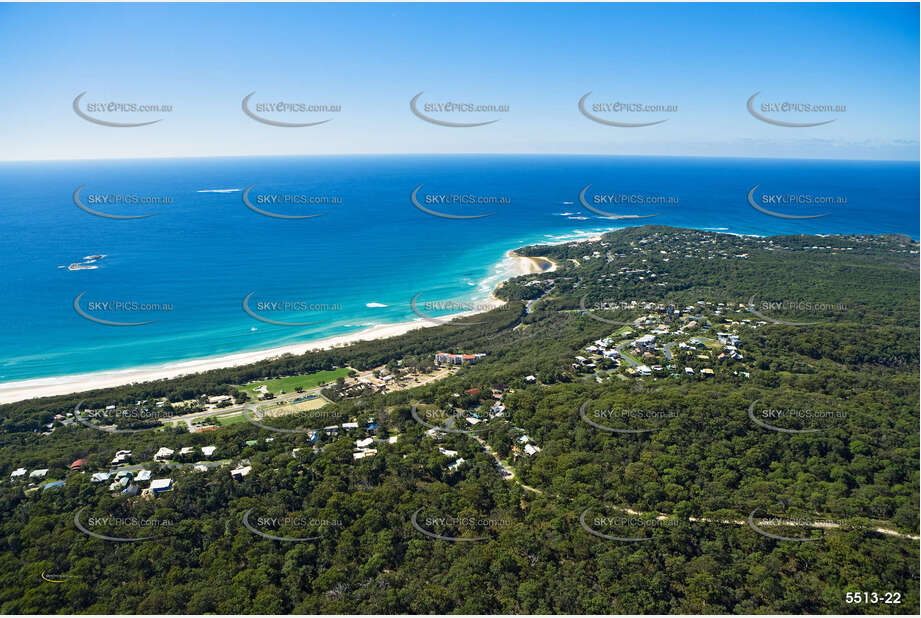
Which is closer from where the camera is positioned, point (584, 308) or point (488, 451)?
point (488, 451)

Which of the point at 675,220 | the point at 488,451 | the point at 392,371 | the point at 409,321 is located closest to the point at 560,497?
the point at 488,451

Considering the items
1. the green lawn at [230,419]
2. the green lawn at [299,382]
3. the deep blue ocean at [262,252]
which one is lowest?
the green lawn at [230,419]

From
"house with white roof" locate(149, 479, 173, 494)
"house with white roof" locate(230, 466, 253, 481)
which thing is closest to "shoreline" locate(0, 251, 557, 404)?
"house with white roof" locate(149, 479, 173, 494)

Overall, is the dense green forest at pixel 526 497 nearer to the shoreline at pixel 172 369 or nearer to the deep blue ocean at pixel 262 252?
the shoreline at pixel 172 369

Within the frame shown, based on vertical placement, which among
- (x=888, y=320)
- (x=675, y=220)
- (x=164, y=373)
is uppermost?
(x=675, y=220)

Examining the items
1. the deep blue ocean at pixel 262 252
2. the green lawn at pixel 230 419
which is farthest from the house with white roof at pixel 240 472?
the deep blue ocean at pixel 262 252

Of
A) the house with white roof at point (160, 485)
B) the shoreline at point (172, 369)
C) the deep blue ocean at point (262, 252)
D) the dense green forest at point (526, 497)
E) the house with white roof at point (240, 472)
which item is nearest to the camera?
the dense green forest at point (526, 497)

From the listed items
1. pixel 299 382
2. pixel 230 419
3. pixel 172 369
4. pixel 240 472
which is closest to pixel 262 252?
pixel 172 369

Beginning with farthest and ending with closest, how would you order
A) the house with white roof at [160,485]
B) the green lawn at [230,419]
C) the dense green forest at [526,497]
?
the green lawn at [230,419] → the house with white roof at [160,485] → the dense green forest at [526,497]

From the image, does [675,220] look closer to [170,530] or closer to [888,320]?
[888,320]
